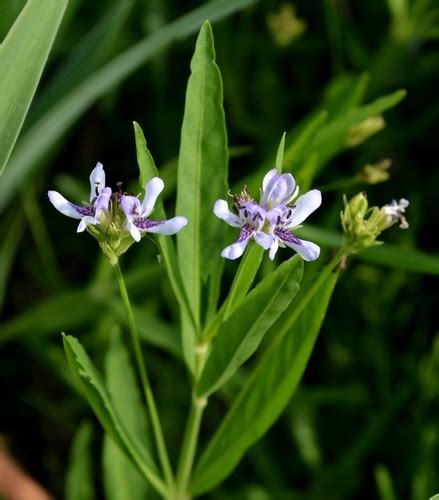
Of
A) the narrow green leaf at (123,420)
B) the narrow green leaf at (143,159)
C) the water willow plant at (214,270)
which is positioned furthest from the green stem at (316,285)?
the narrow green leaf at (123,420)

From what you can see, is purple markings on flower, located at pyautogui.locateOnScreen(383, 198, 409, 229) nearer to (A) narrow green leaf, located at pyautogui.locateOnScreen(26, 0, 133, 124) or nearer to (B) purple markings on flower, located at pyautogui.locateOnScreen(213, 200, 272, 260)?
(B) purple markings on flower, located at pyautogui.locateOnScreen(213, 200, 272, 260)

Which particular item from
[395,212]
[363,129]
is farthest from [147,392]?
[363,129]

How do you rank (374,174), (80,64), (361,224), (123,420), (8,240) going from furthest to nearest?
1. (8,240)
2. (80,64)
3. (374,174)
4. (123,420)
5. (361,224)

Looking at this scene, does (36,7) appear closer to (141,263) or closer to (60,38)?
(141,263)

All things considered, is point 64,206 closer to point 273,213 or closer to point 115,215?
point 115,215

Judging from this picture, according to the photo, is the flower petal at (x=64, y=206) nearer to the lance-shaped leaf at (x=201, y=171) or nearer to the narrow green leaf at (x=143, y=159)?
the narrow green leaf at (x=143, y=159)
